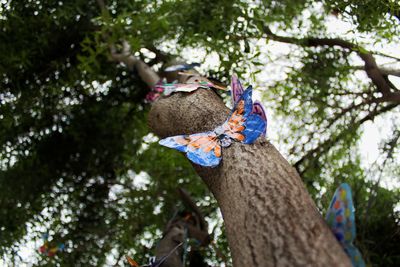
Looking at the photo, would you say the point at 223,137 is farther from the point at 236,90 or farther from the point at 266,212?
the point at 266,212

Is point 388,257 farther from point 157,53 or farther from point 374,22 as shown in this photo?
point 157,53

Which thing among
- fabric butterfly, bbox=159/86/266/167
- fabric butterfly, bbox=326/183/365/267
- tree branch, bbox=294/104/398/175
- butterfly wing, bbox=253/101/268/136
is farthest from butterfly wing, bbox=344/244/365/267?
tree branch, bbox=294/104/398/175

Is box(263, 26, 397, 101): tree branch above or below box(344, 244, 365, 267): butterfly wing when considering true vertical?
below

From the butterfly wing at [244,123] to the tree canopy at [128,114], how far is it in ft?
4.01

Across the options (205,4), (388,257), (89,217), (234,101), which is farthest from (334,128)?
(89,217)

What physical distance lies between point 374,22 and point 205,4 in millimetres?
1275

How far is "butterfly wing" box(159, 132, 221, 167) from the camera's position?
5.92 ft

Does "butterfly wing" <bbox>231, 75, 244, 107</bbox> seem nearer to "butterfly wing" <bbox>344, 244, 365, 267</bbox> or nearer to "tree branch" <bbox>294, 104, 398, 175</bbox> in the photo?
"butterfly wing" <bbox>344, 244, 365, 267</bbox>

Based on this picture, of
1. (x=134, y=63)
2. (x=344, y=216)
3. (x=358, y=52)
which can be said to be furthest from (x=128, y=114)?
(x=344, y=216)

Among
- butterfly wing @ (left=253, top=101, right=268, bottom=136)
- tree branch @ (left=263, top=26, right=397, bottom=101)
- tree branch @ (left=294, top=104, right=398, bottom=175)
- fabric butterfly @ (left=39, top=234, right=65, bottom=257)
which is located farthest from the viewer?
fabric butterfly @ (left=39, top=234, right=65, bottom=257)

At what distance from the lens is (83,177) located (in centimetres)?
482

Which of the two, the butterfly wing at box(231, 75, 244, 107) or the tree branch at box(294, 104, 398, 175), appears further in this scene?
the tree branch at box(294, 104, 398, 175)

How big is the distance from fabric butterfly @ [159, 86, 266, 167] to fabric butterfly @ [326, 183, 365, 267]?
A: 1.78 feet

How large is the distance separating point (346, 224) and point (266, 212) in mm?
241
